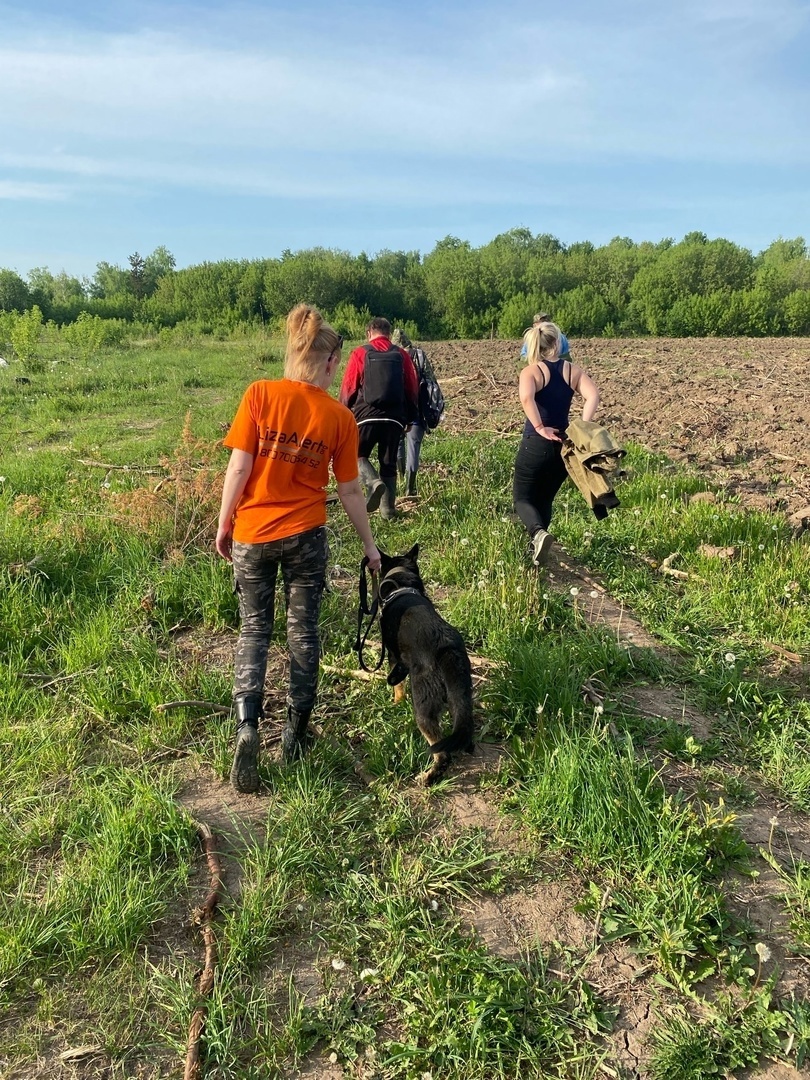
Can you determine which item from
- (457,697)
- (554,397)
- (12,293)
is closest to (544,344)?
(554,397)

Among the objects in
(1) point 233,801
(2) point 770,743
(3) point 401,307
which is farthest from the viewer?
(3) point 401,307

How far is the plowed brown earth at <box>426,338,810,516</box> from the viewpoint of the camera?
329 inches

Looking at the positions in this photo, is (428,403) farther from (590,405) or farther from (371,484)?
(590,405)

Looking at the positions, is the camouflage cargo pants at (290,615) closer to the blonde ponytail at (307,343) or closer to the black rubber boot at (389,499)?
the blonde ponytail at (307,343)

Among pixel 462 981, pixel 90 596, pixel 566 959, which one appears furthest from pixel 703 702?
pixel 90 596

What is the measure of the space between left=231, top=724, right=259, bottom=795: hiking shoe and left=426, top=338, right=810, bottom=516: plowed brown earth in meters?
5.85

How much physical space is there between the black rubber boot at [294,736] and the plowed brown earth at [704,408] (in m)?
5.57

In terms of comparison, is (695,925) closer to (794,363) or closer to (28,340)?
(28,340)

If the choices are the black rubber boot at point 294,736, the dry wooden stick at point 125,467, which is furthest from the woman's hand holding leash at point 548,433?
the dry wooden stick at point 125,467

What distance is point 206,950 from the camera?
7.53 feet

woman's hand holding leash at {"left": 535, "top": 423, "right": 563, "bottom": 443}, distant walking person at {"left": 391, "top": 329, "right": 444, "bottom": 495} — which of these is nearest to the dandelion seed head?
woman's hand holding leash at {"left": 535, "top": 423, "right": 563, "bottom": 443}

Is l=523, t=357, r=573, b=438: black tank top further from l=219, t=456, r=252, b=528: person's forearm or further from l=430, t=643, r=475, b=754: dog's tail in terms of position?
l=219, t=456, r=252, b=528: person's forearm

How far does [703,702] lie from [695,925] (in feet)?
5.42

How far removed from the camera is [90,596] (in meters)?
4.72
